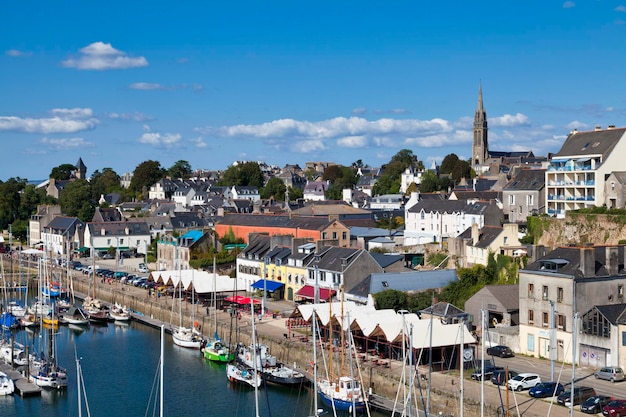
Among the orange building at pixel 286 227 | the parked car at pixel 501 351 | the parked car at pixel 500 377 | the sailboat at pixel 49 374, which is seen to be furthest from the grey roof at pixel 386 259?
the sailboat at pixel 49 374

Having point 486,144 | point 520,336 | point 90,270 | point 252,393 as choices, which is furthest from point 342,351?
point 486,144

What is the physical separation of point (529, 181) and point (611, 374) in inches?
1038

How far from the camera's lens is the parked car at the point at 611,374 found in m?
31.3

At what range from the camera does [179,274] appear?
2184 inches

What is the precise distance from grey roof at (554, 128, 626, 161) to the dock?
33.5 m

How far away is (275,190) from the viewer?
4715 inches

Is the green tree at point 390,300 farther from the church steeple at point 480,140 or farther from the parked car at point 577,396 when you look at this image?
the church steeple at point 480,140

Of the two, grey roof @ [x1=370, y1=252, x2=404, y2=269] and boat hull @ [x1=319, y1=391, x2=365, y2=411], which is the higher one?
grey roof @ [x1=370, y1=252, x2=404, y2=269]

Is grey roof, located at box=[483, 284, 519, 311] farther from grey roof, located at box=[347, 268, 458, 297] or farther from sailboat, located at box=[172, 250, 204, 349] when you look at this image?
sailboat, located at box=[172, 250, 204, 349]

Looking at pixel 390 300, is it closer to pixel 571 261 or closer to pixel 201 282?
pixel 571 261

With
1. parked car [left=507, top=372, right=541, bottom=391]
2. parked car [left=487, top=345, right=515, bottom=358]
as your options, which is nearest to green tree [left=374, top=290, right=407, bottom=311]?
parked car [left=487, top=345, right=515, bottom=358]

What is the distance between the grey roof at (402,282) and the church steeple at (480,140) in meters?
83.5

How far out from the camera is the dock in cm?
3672

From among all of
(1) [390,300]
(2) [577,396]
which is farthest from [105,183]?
(2) [577,396]
